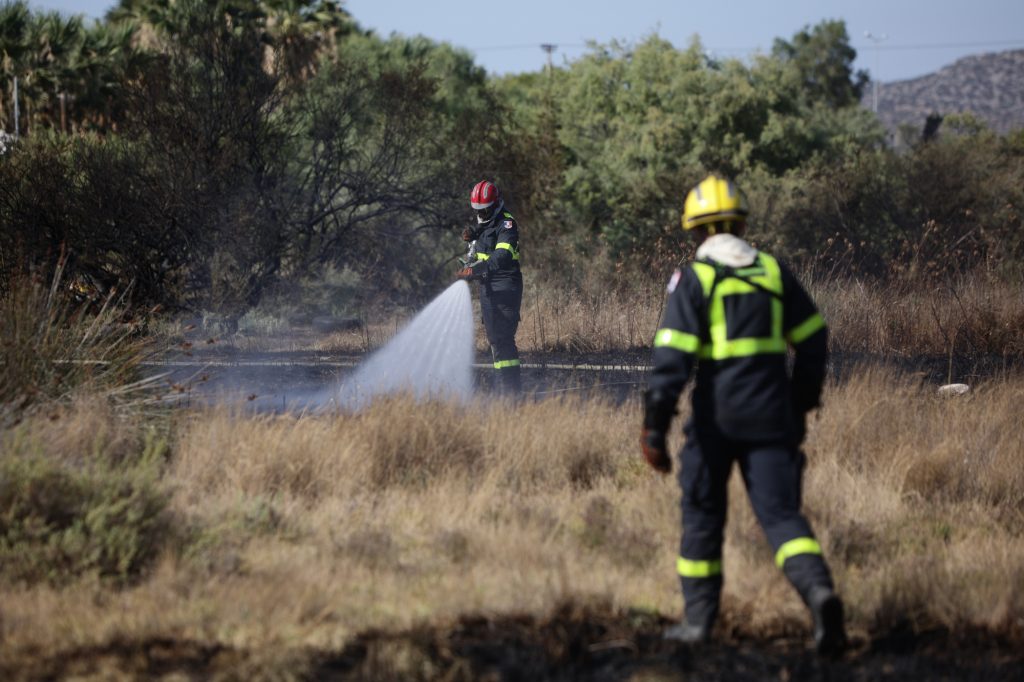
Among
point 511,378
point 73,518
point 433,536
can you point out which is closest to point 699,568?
point 433,536

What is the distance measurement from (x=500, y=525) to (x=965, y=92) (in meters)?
123

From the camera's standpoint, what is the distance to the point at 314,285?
18.3m

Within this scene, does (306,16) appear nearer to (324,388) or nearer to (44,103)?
(44,103)

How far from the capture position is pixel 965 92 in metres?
117

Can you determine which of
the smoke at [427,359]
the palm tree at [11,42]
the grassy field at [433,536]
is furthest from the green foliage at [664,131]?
the grassy field at [433,536]

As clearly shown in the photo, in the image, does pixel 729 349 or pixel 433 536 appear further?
pixel 433 536

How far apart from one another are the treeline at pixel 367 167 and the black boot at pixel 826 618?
21.0ft

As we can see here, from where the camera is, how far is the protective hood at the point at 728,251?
4.50m

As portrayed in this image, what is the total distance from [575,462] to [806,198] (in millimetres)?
16827

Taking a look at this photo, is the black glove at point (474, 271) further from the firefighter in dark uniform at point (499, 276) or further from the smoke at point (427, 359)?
the smoke at point (427, 359)

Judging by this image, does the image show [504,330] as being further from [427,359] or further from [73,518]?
[73,518]

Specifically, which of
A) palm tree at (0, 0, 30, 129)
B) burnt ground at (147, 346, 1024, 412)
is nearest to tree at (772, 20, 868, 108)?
palm tree at (0, 0, 30, 129)

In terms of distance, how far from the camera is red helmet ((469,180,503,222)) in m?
9.63

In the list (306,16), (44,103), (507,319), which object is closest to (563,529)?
(507,319)
